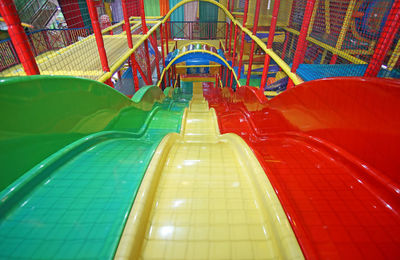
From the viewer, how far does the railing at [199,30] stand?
37.9 ft

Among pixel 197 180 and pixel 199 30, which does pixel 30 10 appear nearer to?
pixel 199 30

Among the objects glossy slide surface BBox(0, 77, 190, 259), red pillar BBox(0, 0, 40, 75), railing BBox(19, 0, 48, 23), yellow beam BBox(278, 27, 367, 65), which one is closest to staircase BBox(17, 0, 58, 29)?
railing BBox(19, 0, 48, 23)

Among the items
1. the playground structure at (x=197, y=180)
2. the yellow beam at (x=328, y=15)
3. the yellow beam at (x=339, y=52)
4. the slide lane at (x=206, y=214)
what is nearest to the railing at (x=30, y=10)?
the playground structure at (x=197, y=180)

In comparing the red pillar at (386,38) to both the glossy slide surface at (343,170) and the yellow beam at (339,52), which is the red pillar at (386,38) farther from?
the yellow beam at (339,52)

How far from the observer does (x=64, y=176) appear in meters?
1.40

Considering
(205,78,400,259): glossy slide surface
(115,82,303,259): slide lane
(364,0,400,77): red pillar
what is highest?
(364,0,400,77): red pillar

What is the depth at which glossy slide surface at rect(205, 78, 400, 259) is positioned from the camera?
1079 millimetres

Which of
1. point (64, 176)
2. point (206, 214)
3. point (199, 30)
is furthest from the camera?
point (199, 30)

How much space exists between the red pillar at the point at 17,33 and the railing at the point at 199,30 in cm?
1080

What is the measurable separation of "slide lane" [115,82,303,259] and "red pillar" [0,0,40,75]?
4.06 feet

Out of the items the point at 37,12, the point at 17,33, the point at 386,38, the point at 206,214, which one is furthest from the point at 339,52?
the point at 37,12

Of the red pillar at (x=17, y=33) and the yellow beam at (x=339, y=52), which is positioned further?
the yellow beam at (x=339, y=52)

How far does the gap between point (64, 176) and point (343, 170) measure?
2.05 m

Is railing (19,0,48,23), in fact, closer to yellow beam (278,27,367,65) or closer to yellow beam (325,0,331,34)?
yellow beam (278,27,367,65)
